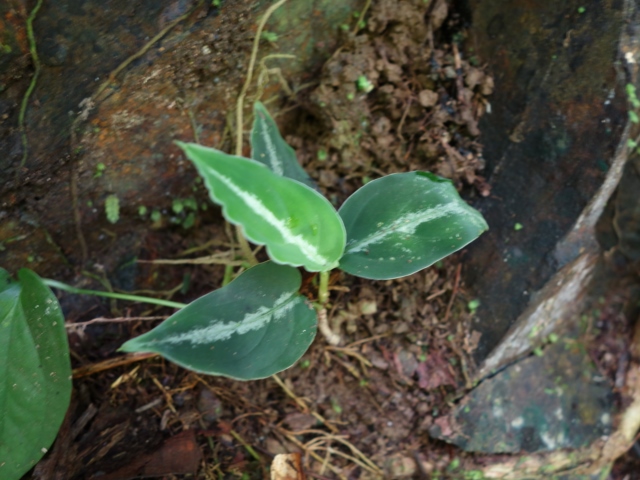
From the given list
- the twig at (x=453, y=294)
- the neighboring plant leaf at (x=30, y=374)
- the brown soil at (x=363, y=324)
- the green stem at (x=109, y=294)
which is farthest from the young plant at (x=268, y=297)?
the twig at (x=453, y=294)

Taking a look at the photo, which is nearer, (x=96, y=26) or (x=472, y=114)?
(x=96, y=26)

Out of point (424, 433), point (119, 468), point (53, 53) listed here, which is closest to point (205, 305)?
point (119, 468)

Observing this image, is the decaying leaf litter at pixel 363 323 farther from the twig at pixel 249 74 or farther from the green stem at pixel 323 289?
the green stem at pixel 323 289

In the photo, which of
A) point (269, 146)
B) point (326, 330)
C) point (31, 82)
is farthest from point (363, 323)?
point (31, 82)

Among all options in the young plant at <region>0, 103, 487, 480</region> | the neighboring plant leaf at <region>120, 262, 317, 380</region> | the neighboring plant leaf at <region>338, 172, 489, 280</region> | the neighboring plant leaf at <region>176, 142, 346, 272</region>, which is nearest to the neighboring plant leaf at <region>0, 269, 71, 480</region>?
the young plant at <region>0, 103, 487, 480</region>

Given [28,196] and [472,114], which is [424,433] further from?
[28,196]

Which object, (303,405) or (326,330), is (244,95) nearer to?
(326,330)
